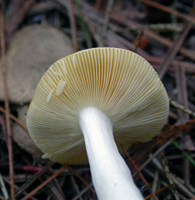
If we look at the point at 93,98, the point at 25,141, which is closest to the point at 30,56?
the point at 25,141

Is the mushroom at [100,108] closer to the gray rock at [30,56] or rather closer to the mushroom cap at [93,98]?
the mushroom cap at [93,98]

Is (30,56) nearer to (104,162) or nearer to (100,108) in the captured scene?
(100,108)

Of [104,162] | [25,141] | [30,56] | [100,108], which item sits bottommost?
[25,141]

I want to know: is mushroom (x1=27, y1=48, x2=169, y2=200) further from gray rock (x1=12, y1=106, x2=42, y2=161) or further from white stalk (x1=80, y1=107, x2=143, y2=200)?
gray rock (x1=12, y1=106, x2=42, y2=161)

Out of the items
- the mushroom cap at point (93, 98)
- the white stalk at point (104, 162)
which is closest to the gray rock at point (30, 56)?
the mushroom cap at point (93, 98)

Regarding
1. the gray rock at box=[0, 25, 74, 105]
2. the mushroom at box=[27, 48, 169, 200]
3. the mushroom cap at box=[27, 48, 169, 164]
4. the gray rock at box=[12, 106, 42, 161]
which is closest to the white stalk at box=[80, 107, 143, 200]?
the mushroom at box=[27, 48, 169, 200]

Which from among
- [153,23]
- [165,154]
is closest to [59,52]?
[153,23]

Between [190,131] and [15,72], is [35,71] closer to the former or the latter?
[15,72]
